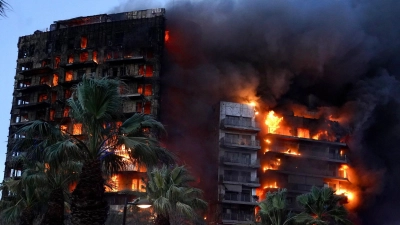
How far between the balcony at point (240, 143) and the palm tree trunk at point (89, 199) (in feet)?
213

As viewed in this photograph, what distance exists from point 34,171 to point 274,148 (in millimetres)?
65154

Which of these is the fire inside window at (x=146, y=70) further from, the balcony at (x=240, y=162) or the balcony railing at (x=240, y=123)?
the balcony at (x=240, y=162)

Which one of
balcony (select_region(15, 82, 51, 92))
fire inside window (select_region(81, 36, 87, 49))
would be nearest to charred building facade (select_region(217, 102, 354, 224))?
fire inside window (select_region(81, 36, 87, 49))

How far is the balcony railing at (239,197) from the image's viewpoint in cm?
8644

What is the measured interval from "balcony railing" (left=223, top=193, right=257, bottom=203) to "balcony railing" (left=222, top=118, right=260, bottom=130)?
11.5 meters

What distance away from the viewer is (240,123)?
9119cm

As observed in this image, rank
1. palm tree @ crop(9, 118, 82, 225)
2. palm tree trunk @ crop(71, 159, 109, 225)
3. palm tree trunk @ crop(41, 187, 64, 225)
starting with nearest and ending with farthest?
palm tree trunk @ crop(71, 159, 109, 225), palm tree @ crop(9, 118, 82, 225), palm tree trunk @ crop(41, 187, 64, 225)

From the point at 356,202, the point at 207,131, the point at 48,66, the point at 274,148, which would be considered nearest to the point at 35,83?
the point at 48,66

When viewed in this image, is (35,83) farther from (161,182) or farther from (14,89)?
(161,182)

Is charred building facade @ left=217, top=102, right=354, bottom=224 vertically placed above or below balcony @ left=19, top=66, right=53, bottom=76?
below

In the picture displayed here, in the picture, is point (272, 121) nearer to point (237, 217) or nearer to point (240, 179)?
point (240, 179)

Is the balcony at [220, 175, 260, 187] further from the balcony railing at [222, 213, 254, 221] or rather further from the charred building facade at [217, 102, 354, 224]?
the balcony railing at [222, 213, 254, 221]

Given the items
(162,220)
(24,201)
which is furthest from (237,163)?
(24,201)

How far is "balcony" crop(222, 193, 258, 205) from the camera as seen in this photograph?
3385 inches
